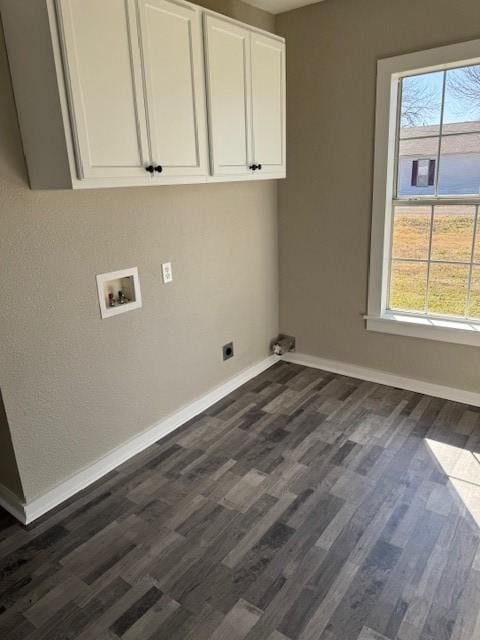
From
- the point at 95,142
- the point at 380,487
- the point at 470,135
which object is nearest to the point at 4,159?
the point at 95,142

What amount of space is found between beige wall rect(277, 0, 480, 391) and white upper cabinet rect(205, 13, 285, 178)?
40 cm

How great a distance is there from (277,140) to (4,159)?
1.66 m

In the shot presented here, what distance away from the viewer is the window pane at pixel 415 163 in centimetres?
283

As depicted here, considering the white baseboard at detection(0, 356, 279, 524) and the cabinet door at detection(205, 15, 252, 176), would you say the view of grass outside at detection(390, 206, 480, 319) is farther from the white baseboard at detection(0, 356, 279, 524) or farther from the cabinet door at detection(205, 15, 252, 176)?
the white baseboard at detection(0, 356, 279, 524)

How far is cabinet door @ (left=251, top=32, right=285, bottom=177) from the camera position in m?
2.63

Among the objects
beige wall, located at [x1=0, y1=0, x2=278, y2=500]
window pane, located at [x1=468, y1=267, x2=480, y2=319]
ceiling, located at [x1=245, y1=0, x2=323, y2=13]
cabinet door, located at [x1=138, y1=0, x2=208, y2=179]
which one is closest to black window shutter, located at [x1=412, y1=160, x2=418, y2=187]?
window pane, located at [x1=468, y1=267, x2=480, y2=319]

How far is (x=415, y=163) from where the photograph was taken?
292cm

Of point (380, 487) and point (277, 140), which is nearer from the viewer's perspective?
point (380, 487)

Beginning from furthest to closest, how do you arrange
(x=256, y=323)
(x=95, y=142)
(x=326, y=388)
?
(x=256, y=323) → (x=326, y=388) → (x=95, y=142)

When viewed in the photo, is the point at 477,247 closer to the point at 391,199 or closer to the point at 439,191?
the point at 439,191

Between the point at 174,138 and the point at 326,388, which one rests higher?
the point at 174,138

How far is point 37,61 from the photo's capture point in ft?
5.53

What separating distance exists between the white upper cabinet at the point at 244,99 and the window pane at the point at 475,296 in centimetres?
139

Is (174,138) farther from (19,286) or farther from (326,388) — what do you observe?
(326,388)
